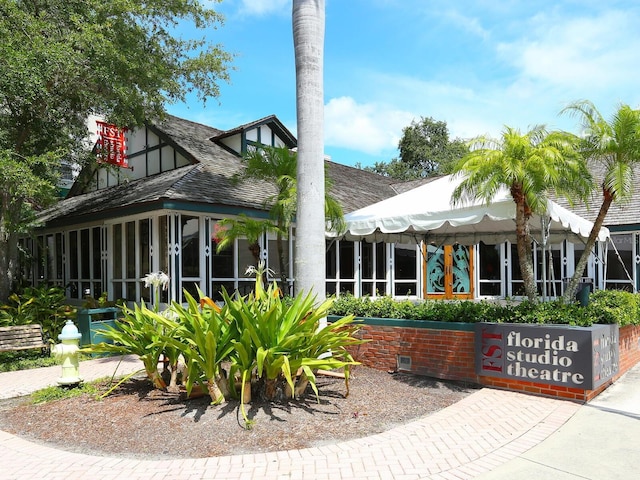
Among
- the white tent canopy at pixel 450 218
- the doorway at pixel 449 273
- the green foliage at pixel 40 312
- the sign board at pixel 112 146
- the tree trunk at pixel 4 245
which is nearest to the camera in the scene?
the white tent canopy at pixel 450 218

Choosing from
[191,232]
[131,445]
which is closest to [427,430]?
[131,445]

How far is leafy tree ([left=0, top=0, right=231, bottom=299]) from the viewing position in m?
9.43

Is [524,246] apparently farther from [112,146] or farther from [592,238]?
[112,146]

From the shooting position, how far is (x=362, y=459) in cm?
437

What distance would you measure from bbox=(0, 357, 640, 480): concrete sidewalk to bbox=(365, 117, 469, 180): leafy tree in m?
32.5

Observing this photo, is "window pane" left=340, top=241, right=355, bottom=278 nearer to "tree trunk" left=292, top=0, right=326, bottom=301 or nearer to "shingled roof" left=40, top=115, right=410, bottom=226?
"shingled roof" left=40, top=115, right=410, bottom=226

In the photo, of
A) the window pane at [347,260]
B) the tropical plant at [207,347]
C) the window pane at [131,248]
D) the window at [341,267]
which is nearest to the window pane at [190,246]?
the window pane at [131,248]

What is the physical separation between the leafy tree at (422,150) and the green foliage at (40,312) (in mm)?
29081

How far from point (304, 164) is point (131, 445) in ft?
13.6

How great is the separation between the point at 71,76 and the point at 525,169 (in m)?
8.85

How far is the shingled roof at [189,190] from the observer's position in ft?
37.8

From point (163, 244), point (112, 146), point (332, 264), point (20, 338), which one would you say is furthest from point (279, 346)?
point (112, 146)

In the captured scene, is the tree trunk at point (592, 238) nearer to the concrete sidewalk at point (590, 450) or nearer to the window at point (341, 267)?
the concrete sidewalk at point (590, 450)

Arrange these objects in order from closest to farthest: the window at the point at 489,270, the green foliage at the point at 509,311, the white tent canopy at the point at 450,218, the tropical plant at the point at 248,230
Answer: the green foliage at the point at 509,311
the white tent canopy at the point at 450,218
the tropical plant at the point at 248,230
the window at the point at 489,270
